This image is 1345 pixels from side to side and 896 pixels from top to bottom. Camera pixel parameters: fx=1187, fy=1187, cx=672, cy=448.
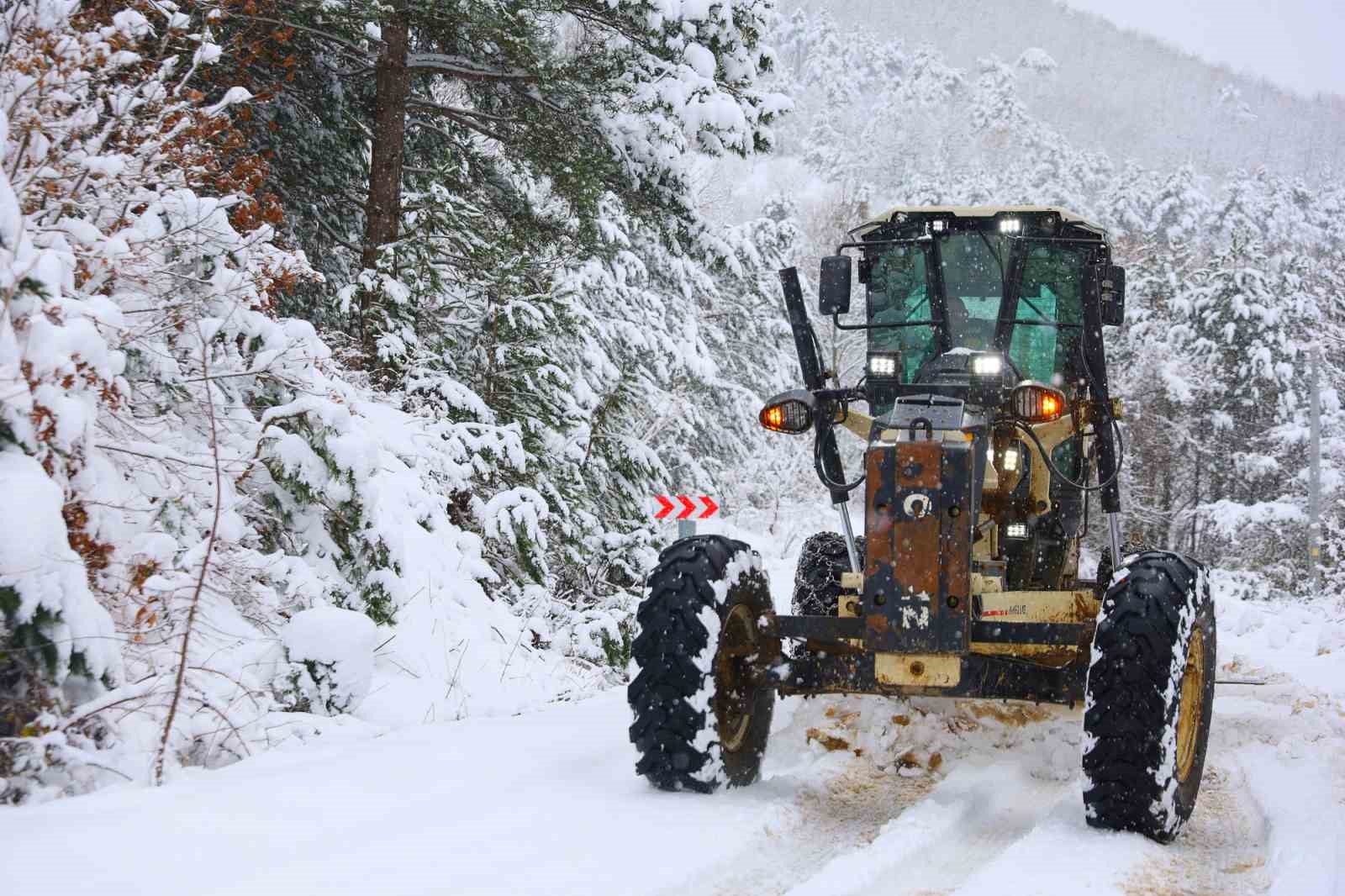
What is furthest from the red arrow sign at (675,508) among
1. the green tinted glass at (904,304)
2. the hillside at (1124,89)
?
the hillside at (1124,89)

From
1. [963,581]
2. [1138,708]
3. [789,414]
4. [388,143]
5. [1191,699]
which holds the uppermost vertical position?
[388,143]

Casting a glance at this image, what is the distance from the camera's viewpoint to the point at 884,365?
5977mm

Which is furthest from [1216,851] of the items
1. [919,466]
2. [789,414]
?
[789,414]

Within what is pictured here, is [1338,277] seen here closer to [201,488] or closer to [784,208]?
[784,208]

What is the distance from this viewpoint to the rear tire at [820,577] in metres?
7.32

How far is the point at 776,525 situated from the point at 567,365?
1597cm

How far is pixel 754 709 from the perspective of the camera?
536cm

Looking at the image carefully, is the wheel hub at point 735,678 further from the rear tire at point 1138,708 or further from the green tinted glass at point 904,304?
the green tinted glass at point 904,304

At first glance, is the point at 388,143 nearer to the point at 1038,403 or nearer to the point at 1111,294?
the point at 1111,294

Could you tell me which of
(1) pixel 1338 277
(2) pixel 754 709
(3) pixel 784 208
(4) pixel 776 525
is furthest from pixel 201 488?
(3) pixel 784 208

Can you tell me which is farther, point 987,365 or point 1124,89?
point 1124,89

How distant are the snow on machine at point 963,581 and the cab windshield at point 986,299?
0.01 meters

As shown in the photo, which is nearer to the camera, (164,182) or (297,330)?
(164,182)

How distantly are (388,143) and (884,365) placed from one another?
6.68m
